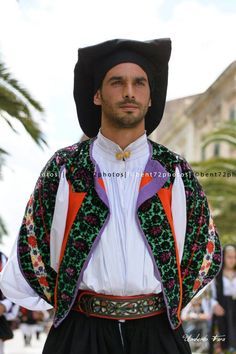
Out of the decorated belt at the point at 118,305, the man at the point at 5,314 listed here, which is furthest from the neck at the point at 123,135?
the man at the point at 5,314

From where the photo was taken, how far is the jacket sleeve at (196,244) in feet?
15.5

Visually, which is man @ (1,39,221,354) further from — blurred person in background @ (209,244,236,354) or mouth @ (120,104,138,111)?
blurred person in background @ (209,244,236,354)

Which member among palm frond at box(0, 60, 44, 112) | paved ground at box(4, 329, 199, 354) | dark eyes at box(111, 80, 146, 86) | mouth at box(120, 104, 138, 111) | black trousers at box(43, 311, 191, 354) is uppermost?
palm frond at box(0, 60, 44, 112)

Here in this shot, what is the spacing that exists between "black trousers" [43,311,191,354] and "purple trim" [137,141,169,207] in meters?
0.59

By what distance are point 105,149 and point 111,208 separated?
14.5 inches

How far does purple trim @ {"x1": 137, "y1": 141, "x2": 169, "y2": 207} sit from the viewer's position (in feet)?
15.1

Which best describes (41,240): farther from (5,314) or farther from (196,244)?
(5,314)

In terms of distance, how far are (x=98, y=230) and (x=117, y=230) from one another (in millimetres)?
92

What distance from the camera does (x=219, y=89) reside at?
4416cm

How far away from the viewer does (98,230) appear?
450 centimetres

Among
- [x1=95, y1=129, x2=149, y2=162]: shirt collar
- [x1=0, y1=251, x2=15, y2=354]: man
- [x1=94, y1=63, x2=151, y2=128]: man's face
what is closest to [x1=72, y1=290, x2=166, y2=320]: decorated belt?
[x1=95, y1=129, x2=149, y2=162]: shirt collar

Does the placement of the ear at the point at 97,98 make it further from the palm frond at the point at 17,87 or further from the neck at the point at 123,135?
the palm frond at the point at 17,87

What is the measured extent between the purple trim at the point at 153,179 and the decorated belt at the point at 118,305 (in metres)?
0.46

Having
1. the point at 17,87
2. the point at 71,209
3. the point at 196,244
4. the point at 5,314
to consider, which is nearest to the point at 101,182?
the point at 71,209
